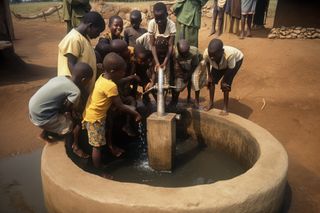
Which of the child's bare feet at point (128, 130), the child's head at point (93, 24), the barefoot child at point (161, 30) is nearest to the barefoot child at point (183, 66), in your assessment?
the barefoot child at point (161, 30)

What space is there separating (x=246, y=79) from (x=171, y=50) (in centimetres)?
246

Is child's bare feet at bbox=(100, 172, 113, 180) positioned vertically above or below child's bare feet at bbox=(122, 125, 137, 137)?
below

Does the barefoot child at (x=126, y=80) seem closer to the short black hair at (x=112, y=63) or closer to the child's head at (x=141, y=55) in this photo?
the child's head at (x=141, y=55)

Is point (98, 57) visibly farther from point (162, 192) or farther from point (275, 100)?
point (275, 100)

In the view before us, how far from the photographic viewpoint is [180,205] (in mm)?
2082

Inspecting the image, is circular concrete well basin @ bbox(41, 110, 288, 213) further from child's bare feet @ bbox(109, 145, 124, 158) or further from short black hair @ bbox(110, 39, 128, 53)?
short black hair @ bbox(110, 39, 128, 53)

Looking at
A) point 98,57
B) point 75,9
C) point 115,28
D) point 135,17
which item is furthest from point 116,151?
point 75,9

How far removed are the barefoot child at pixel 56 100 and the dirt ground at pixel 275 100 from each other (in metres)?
1.48

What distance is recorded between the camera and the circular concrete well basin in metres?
2.11

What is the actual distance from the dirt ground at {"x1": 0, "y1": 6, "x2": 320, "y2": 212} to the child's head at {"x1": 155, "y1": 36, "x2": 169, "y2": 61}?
4.84 feet

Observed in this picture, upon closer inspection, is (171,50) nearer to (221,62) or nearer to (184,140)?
(221,62)

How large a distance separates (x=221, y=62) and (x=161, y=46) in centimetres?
77

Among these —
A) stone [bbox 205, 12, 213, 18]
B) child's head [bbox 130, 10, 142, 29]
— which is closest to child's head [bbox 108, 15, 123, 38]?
child's head [bbox 130, 10, 142, 29]

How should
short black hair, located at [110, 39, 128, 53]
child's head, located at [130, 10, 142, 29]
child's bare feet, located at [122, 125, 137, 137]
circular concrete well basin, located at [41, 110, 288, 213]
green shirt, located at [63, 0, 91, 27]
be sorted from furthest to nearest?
green shirt, located at [63, 0, 91, 27]
child's head, located at [130, 10, 142, 29]
child's bare feet, located at [122, 125, 137, 137]
short black hair, located at [110, 39, 128, 53]
circular concrete well basin, located at [41, 110, 288, 213]
